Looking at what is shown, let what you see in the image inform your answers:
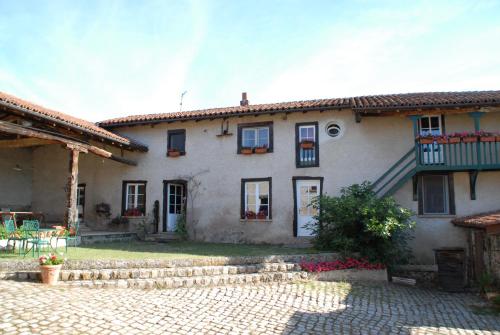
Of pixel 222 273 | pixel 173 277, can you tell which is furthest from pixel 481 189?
pixel 173 277

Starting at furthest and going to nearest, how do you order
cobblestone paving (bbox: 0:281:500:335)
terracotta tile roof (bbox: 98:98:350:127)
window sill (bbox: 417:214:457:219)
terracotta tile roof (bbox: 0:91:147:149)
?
1. terracotta tile roof (bbox: 98:98:350:127)
2. window sill (bbox: 417:214:457:219)
3. terracotta tile roof (bbox: 0:91:147:149)
4. cobblestone paving (bbox: 0:281:500:335)

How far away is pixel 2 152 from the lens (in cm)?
1425

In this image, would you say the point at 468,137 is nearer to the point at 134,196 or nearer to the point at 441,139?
the point at 441,139

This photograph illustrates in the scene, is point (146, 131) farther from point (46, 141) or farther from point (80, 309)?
point (80, 309)

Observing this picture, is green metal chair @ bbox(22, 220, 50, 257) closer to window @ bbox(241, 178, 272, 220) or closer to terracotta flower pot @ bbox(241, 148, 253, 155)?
window @ bbox(241, 178, 272, 220)

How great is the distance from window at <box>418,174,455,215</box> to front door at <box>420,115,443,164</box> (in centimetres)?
84

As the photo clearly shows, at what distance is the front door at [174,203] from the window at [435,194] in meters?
8.68

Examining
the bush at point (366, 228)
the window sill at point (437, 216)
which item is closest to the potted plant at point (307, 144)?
the bush at point (366, 228)

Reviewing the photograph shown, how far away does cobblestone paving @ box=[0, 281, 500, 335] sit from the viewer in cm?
539

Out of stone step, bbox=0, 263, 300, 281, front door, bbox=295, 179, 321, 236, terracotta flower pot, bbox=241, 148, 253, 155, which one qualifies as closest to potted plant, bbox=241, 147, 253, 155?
terracotta flower pot, bbox=241, 148, 253, 155

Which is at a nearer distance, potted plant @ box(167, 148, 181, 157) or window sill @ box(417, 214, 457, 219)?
window sill @ box(417, 214, 457, 219)

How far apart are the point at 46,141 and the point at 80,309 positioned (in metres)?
6.94

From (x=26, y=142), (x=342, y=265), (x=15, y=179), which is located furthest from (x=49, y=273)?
(x=15, y=179)

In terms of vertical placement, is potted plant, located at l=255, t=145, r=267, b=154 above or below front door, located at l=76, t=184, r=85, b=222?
above
